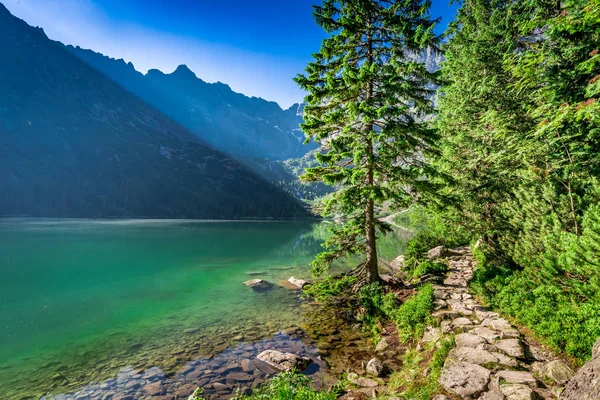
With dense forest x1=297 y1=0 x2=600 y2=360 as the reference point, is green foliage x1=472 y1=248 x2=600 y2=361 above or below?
below

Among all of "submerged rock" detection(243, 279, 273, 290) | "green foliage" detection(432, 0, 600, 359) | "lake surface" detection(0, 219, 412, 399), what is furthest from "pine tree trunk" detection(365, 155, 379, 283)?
"submerged rock" detection(243, 279, 273, 290)

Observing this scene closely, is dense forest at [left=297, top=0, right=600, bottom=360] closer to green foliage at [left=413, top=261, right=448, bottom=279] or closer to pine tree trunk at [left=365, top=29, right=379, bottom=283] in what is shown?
pine tree trunk at [left=365, top=29, right=379, bottom=283]

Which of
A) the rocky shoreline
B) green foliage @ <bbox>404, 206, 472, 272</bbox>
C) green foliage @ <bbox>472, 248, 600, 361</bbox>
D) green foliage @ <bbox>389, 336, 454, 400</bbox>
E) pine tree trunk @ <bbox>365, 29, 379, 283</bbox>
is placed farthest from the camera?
green foliage @ <bbox>404, 206, 472, 272</bbox>

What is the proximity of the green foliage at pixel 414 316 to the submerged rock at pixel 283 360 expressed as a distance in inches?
135

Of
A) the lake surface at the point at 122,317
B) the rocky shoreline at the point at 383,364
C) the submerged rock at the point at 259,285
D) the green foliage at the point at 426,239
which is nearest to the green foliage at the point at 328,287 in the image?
the rocky shoreline at the point at 383,364

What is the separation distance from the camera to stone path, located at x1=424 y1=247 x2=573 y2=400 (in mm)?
5250

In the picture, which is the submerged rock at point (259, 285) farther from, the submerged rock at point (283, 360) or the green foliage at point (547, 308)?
the green foliage at point (547, 308)

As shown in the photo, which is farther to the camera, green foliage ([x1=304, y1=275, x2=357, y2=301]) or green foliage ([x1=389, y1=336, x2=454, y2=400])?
green foliage ([x1=304, y1=275, x2=357, y2=301])

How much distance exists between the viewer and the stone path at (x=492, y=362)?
17.2 ft

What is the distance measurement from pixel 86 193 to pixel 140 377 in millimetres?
230206

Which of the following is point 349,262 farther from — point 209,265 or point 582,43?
point 582,43

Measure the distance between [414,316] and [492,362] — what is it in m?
3.59

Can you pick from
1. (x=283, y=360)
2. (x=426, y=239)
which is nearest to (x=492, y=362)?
(x=283, y=360)

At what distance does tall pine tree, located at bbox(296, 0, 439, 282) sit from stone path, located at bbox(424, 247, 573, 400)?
4.40 metres
